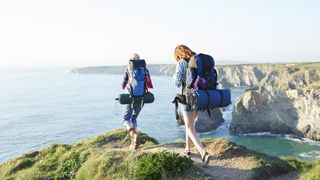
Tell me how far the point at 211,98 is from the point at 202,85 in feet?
1.15

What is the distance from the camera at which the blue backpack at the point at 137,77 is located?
442 inches

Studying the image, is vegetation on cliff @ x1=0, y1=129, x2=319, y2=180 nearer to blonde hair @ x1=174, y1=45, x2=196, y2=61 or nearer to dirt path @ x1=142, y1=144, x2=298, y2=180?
dirt path @ x1=142, y1=144, x2=298, y2=180

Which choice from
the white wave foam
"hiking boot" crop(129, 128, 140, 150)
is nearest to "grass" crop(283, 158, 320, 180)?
"hiking boot" crop(129, 128, 140, 150)

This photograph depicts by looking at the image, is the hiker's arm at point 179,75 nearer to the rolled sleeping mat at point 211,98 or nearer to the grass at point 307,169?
the rolled sleeping mat at point 211,98

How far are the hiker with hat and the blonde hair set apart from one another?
1716 mm

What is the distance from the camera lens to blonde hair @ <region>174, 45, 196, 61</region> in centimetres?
971

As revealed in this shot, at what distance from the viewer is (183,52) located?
9.75 metres

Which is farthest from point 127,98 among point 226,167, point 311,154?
point 311,154

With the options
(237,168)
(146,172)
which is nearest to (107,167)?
(146,172)

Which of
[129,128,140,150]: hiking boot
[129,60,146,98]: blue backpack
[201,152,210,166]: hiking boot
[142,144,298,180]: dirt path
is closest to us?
[142,144,298,180]: dirt path

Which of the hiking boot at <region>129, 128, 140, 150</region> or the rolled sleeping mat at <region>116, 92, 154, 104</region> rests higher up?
the rolled sleeping mat at <region>116, 92, 154, 104</region>

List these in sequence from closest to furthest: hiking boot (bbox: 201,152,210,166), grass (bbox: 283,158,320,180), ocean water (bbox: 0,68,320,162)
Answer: grass (bbox: 283,158,320,180) → hiking boot (bbox: 201,152,210,166) → ocean water (bbox: 0,68,320,162)

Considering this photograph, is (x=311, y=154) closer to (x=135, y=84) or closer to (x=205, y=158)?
(x=135, y=84)

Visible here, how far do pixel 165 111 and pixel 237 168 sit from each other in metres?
76.9
